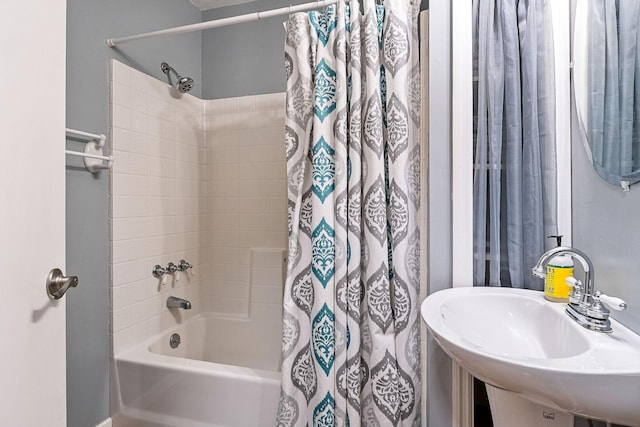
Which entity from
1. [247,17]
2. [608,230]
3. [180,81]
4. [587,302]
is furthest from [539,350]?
[180,81]

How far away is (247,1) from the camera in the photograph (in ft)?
7.36

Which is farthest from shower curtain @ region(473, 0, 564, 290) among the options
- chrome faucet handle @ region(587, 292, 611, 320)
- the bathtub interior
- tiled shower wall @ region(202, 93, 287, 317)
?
the bathtub interior

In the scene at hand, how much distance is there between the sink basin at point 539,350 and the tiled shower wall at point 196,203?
4.38ft

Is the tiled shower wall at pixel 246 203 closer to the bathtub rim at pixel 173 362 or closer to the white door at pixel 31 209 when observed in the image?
the bathtub rim at pixel 173 362

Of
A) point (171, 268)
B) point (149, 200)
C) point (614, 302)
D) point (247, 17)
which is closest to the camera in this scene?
point (614, 302)

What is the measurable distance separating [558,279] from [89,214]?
75.3 inches

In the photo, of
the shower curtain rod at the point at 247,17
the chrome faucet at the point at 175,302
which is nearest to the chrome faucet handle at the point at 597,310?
the shower curtain rod at the point at 247,17

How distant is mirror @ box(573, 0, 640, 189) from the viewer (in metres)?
0.86

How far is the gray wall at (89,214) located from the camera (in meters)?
1.49

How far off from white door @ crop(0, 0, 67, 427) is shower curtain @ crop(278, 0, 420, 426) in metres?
0.75

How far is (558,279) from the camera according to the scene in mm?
1027

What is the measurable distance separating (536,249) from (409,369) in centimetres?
63

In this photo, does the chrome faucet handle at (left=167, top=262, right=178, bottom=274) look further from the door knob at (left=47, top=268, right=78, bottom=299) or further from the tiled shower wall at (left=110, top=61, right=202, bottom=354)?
the door knob at (left=47, top=268, right=78, bottom=299)

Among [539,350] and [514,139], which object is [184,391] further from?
[514,139]
